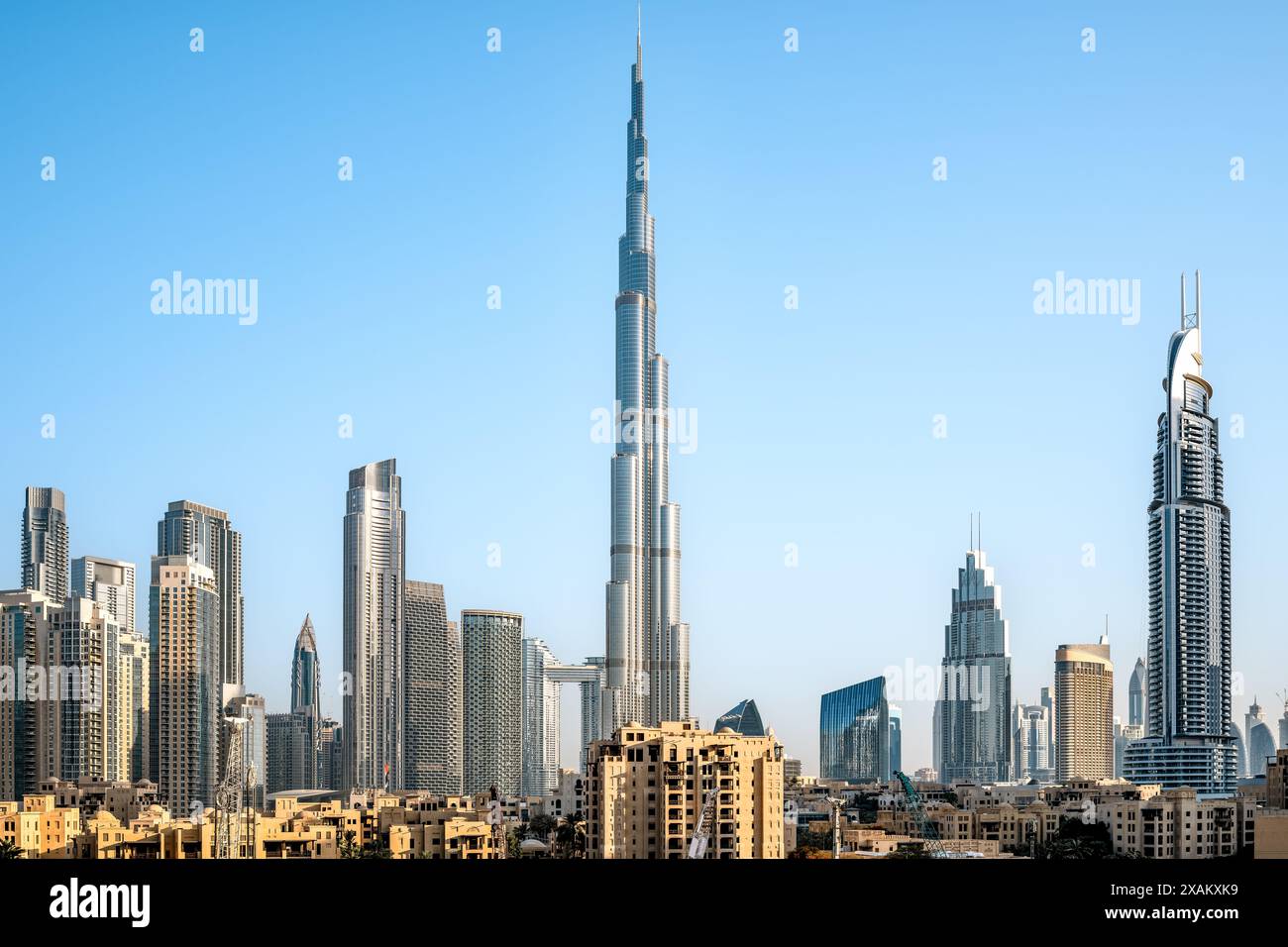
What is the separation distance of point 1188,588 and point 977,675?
6056 centimetres

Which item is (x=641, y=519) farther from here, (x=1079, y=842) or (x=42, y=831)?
(x=42, y=831)

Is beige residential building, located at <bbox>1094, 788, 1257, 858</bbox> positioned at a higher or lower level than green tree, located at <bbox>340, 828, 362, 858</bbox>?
lower

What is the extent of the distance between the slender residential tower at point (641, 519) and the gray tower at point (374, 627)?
22.4 m

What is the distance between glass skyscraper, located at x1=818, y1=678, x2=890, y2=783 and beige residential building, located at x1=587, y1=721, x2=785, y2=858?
11030cm

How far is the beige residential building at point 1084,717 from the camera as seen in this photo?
144m

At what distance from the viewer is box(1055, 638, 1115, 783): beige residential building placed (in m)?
144

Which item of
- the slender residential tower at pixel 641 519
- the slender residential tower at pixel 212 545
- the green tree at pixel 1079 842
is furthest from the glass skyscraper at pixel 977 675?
the green tree at pixel 1079 842

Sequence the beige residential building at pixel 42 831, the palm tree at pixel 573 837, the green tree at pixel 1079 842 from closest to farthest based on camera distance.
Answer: the beige residential building at pixel 42 831, the palm tree at pixel 573 837, the green tree at pixel 1079 842

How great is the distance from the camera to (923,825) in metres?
64.4

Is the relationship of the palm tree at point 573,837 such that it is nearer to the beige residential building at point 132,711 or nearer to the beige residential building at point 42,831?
A: the beige residential building at point 42,831

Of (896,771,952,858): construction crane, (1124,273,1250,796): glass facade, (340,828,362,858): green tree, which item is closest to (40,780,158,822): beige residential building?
(340,828,362,858): green tree

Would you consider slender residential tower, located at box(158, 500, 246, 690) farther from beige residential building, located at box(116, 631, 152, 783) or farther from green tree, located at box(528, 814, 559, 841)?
green tree, located at box(528, 814, 559, 841)
